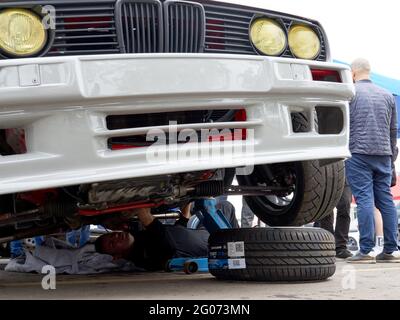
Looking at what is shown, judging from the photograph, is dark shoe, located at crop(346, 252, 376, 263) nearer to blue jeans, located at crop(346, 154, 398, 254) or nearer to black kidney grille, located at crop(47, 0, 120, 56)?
blue jeans, located at crop(346, 154, 398, 254)

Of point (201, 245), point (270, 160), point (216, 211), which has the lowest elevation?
point (201, 245)

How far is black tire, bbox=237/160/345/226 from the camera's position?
3230 mm

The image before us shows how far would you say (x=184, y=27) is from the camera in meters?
2.53

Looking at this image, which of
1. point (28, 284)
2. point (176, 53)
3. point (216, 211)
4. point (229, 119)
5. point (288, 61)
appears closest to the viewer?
point (176, 53)

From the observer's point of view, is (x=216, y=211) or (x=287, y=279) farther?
(x=216, y=211)

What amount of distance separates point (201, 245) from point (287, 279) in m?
1.10

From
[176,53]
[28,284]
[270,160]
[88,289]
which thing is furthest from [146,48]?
[28,284]

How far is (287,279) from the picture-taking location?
9.80 feet

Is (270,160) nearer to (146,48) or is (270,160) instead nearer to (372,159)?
(146,48)

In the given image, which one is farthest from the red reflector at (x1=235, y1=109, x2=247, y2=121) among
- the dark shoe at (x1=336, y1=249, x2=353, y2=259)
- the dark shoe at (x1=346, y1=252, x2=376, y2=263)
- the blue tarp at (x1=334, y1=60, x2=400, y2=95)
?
the blue tarp at (x1=334, y1=60, x2=400, y2=95)

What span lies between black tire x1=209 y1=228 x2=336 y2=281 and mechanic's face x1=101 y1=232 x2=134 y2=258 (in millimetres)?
999

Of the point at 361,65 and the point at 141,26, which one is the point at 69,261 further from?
the point at 361,65

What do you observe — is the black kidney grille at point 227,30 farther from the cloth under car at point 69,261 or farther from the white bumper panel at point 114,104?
the cloth under car at point 69,261

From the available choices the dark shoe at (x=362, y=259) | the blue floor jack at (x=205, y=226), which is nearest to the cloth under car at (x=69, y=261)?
the blue floor jack at (x=205, y=226)
